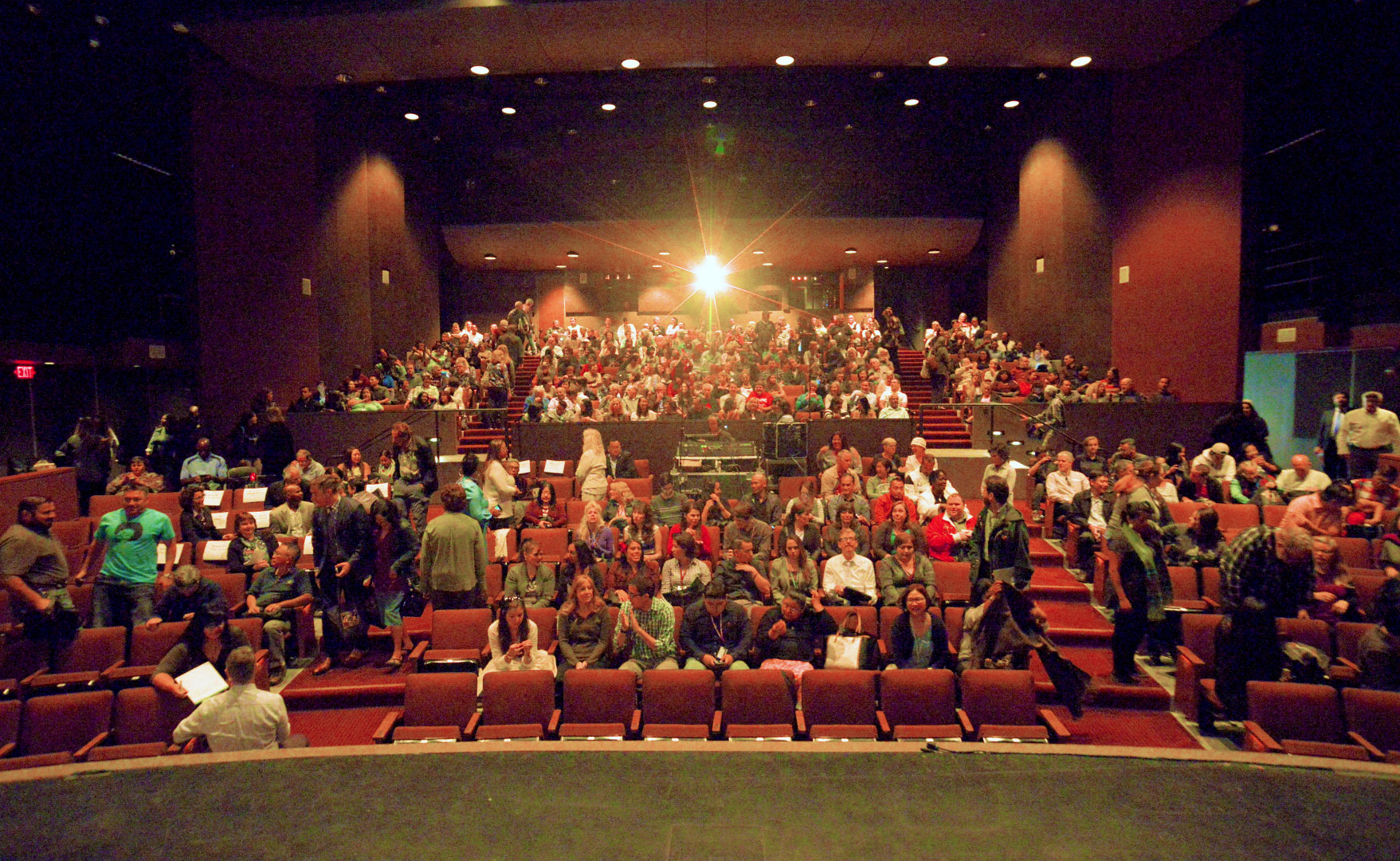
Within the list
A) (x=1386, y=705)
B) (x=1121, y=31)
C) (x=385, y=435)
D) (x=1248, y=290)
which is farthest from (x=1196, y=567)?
(x=385, y=435)

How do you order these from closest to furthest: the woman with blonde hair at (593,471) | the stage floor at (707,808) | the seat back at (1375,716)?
the stage floor at (707,808), the seat back at (1375,716), the woman with blonde hair at (593,471)

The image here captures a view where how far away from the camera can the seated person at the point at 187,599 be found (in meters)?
4.90

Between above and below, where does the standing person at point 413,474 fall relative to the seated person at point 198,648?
above

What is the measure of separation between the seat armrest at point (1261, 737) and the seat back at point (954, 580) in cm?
210

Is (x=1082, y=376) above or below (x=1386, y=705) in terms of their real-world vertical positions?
above

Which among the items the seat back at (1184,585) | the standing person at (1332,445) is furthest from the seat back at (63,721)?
the standing person at (1332,445)

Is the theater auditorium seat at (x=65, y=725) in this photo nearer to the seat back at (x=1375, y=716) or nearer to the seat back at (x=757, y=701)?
the seat back at (x=757, y=701)

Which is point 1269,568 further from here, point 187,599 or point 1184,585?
point 187,599

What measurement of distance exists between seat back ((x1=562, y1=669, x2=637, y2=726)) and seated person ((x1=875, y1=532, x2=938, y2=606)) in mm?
2216

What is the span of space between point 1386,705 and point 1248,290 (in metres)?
8.81

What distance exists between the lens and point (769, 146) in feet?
55.4

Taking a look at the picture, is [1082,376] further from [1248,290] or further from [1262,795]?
[1262,795]

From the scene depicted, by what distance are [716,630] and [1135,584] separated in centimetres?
288

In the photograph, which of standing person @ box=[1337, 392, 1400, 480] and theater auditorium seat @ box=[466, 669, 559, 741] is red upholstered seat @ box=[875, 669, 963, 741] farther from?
standing person @ box=[1337, 392, 1400, 480]
